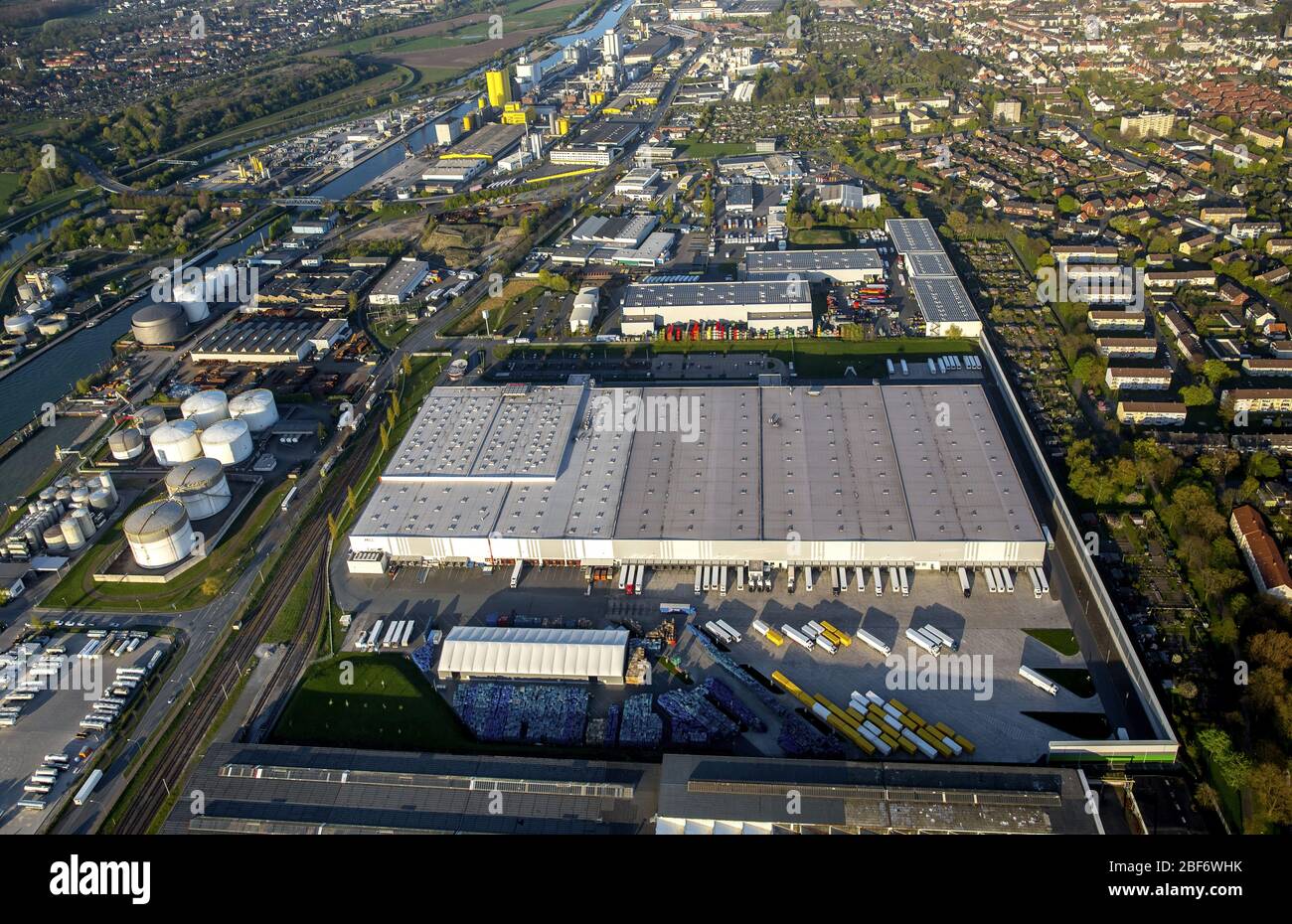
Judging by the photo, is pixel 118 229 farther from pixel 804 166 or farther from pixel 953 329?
pixel 953 329

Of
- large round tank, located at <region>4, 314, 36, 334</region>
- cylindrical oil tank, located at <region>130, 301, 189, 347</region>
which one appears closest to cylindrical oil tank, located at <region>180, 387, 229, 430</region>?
cylindrical oil tank, located at <region>130, 301, 189, 347</region>

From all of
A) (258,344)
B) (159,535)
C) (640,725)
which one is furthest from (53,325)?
(640,725)

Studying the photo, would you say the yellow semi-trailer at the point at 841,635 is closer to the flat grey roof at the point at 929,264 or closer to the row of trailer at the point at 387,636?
the row of trailer at the point at 387,636

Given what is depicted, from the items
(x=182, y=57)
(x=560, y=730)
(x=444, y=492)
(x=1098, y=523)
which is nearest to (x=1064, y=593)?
(x=1098, y=523)

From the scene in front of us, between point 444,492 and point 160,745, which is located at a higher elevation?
point 444,492

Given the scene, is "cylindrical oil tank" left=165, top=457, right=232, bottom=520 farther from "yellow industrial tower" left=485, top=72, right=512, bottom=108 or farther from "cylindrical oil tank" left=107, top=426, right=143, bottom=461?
"yellow industrial tower" left=485, top=72, right=512, bottom=108

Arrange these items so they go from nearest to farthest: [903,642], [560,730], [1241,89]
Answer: [560,730] < [903,642] < [1241,89]
